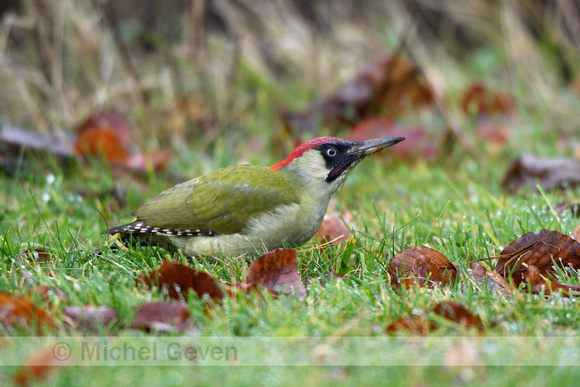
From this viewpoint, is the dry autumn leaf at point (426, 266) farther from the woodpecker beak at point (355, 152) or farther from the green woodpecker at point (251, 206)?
the woodpecker beak at point (355, 152)

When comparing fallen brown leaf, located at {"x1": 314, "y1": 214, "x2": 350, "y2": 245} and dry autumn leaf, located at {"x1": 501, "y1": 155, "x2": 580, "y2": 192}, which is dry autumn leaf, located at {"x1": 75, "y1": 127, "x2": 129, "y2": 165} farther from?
dry autumn leaf, located at {"x1": 501, "y1": 155, "x2": 580, "y2": 192}

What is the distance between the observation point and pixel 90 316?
2355mm

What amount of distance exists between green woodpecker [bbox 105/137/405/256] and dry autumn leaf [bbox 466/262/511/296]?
87cm

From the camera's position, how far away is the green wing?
134 inches

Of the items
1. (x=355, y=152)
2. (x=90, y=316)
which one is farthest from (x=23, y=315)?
(x=355, y=152)

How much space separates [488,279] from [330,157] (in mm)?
1210

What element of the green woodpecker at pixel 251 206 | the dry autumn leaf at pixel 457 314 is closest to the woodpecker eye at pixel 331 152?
the green woodpecker at pixel 251 206

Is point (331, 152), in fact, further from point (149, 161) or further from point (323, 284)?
point (149, 161)

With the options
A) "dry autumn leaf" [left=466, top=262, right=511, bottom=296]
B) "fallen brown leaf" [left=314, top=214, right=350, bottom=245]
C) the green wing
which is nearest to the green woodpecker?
the green wing

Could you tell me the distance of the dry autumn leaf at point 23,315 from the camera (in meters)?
2.27

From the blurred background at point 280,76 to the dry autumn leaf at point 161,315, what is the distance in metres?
3.26

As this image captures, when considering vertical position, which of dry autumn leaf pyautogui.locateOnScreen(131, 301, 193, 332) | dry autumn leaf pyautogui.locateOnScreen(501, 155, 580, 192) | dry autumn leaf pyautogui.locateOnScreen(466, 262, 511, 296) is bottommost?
dry autumn leaf pyautogui.locateOnScreen(501, 155, 580, 192)

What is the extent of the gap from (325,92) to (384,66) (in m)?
0.77

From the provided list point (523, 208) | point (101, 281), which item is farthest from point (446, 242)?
point (101, 281)
